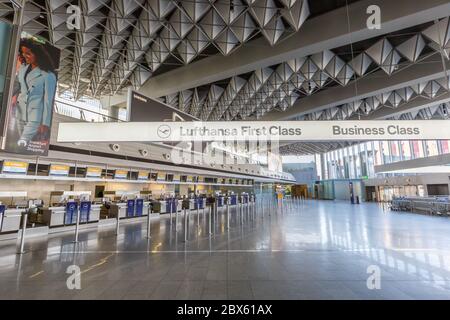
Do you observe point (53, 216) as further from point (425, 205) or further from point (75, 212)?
point (425, 205)

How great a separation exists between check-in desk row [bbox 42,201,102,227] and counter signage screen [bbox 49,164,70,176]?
1.38 meters

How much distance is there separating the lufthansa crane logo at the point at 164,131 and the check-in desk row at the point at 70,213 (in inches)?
205

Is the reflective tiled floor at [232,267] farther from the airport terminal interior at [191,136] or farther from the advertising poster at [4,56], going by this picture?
the advertising poster at [4,56]

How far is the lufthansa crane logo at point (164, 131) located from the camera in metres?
3.52

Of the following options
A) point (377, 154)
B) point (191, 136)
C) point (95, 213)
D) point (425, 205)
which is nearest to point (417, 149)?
point (377, 154)

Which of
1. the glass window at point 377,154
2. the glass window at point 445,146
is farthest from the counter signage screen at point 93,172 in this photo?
the glass window at point 377,154

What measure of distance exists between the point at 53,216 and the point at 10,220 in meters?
1.15

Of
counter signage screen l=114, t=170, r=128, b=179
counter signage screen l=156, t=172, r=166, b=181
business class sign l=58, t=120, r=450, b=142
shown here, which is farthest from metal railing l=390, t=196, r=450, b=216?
counter signage screen l=114, t=170, r=128, b=179

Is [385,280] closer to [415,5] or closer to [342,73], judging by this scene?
[415,5]

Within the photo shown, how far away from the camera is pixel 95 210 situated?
8914 millimetres

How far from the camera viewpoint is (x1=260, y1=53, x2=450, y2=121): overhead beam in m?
10.1

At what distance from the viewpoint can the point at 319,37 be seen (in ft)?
25.3

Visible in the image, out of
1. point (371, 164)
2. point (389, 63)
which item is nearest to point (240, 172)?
point (389, 63)
